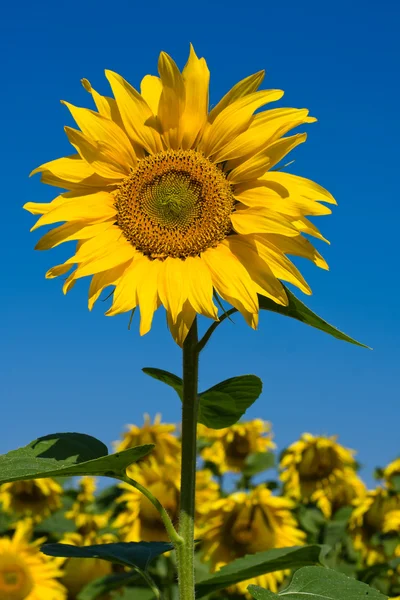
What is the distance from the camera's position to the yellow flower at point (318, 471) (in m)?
8.31

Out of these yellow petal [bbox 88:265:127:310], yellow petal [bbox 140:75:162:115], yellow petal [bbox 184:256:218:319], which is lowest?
yellow petal [bbox 184:256:218:319]

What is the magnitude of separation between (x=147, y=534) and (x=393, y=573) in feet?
7.12

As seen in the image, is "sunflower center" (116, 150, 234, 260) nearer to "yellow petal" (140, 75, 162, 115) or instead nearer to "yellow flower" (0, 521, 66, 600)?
"yellow petal" (140, 75, 162, 115)

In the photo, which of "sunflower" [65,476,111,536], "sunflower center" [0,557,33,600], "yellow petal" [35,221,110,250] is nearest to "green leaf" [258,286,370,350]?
"yellow petal" [35,221,110,250]

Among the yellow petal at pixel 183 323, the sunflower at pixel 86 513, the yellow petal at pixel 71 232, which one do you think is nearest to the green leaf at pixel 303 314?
the yellow petal at pixel 183 323

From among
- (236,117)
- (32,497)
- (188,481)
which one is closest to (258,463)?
(32,497)

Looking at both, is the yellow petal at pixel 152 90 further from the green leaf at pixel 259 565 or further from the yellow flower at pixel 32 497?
the yellow flower at pixel 32 497

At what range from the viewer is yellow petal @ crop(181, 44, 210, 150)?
273cm

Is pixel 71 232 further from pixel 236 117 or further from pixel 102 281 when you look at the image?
pixel 236 117

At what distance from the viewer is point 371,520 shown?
7.69 meters

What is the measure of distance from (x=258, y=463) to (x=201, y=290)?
538 centimetres

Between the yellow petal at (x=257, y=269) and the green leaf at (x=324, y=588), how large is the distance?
34.4 inches

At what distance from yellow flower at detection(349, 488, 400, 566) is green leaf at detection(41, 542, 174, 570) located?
4.59 metres

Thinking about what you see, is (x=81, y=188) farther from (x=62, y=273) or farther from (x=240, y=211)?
(x=240, y=211)
